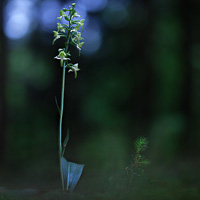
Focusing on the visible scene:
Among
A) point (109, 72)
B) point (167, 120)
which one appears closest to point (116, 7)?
point (109, 72)

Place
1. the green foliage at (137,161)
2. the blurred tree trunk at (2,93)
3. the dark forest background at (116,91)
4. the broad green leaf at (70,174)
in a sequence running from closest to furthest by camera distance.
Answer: the green foliage at (137,161) < the broad green leaf at (70,174) < the blurred tree trunk at (2,93) < the dark forest background at (116,91)

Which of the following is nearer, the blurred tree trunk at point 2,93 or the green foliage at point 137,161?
the green foliage at point 137,161

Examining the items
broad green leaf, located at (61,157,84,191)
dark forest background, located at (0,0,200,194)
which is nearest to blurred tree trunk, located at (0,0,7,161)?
dark forest background, located at (0,0,200,194)

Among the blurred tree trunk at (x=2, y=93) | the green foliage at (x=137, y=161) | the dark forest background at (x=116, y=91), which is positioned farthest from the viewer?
the dark forest background at (x=116, y=91)

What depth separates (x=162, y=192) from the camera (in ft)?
5.19

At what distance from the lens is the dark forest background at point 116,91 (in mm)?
7129

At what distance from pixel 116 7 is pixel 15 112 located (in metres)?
7.40

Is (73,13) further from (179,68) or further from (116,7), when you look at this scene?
(116,7)

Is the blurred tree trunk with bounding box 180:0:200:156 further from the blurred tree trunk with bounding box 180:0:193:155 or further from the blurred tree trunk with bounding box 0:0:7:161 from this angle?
the blurred tree trunk with bounding box 0:0:7:161

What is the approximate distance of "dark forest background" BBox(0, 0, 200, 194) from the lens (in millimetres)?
7129

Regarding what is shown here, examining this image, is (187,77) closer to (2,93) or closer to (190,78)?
(190,78)

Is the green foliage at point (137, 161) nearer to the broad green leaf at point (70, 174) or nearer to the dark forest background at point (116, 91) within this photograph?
the broad green leaf at point (70, 174)

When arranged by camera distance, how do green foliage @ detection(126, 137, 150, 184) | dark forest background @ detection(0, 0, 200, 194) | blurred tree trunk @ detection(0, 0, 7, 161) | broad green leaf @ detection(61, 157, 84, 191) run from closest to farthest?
green foliage @ detection(126, 137, 150, 184)
broad green leaf @ detection(61, 157, 84, 191)
blurred tree trunk @ detection(0, 0, 7, 161)
dark forest background @ detection(0, 0, 200, 194)

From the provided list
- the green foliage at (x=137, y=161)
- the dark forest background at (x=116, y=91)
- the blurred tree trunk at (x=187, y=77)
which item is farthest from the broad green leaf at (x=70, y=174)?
the blurred tree trunk at (x=187, y=77)
